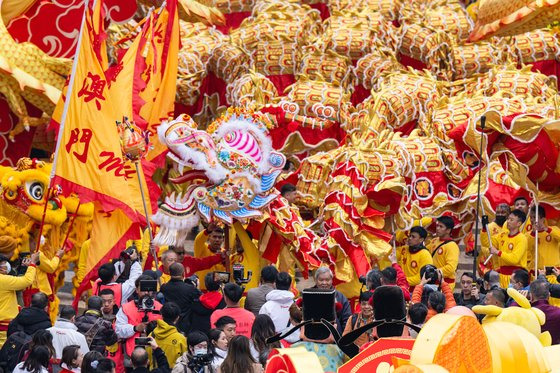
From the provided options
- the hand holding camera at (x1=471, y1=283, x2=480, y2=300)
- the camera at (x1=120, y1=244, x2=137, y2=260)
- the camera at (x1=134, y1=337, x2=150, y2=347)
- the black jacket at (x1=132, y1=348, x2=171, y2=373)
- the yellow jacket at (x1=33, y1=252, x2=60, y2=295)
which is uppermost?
the camera at (x1=134, y1=337, x2=150, y2=347)

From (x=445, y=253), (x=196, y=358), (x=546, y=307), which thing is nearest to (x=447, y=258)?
(x=445, y=253)

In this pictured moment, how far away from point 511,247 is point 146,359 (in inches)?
217

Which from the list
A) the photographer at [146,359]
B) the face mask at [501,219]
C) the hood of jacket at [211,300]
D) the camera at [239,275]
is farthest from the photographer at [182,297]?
the face mask at [501,219]

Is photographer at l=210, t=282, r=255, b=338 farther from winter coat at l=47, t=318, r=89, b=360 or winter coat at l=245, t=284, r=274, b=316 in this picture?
winter coat at l=47, t=318, r=89, b=360

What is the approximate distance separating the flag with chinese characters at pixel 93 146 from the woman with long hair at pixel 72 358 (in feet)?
12.0

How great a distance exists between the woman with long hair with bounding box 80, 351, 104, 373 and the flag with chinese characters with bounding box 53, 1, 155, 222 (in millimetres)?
4241

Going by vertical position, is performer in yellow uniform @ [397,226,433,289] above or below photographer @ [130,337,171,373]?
below

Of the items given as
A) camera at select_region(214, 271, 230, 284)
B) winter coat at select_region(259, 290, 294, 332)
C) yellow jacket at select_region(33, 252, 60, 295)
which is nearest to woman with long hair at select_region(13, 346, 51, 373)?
winter coat at select_region(259, 290, 294, 332)

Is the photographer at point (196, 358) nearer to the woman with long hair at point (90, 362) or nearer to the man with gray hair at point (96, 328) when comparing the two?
the woman with long hair at point (90, 362)

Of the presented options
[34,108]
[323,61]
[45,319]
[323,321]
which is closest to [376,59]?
[323,61]

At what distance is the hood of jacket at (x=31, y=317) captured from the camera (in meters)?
11.0

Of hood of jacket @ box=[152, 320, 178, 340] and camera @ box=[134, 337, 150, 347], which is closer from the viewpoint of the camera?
camera @ box=[134, 337, 150, 347]

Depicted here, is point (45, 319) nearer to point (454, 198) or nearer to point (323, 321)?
point (323, 321)

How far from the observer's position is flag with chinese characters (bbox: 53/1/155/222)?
43.2 ft
